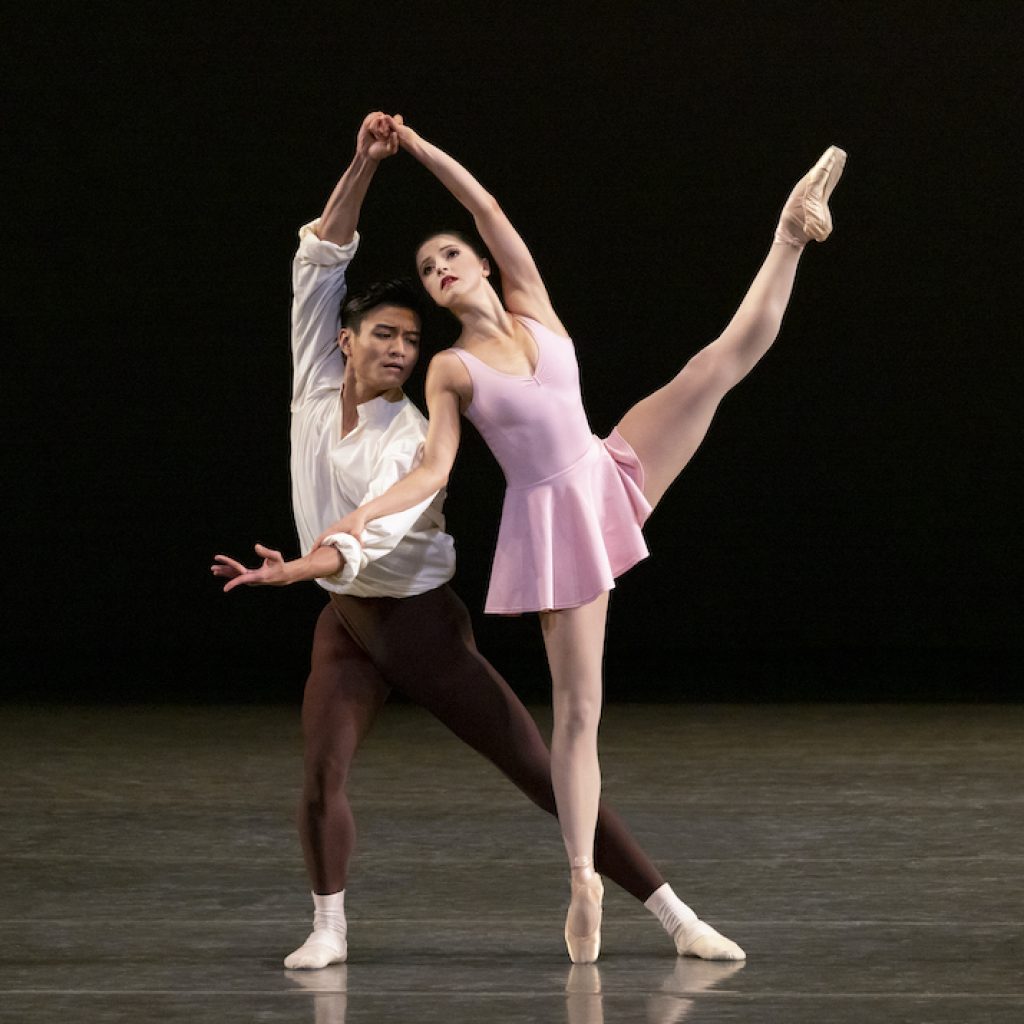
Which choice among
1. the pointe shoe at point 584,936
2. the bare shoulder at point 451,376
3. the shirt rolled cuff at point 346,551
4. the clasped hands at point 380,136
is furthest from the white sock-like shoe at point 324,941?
the clasped hands at point 380,136

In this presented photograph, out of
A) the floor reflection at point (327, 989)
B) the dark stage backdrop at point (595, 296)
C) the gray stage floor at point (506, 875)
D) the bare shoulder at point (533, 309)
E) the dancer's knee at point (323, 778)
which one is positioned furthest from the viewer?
the dark stage backdrop at point (595, 296)

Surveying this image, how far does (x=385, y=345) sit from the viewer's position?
2.72 meters

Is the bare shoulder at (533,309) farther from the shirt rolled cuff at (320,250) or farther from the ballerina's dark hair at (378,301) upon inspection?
the shirt rolled cuff at (320,250)

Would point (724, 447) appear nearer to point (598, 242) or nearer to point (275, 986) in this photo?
point (598, 242)

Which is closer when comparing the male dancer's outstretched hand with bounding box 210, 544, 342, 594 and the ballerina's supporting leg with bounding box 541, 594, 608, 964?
the male dancer's outstretched hand with bounding box 210, 544, 342, 594

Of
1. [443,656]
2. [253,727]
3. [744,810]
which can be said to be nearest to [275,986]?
[443,656]

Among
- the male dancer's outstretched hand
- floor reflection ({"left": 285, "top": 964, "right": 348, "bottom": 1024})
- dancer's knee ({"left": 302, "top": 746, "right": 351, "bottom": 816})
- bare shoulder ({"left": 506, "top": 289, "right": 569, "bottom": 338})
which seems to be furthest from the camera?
bare shoulder ({"left": 506, "top": 289, "right": 569, "bottom": 338})

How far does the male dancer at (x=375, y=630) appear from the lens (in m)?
2.67

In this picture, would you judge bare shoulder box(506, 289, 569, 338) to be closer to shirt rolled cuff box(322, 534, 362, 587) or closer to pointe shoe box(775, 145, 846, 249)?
pointe shoe box(775, 145, 846, 249)

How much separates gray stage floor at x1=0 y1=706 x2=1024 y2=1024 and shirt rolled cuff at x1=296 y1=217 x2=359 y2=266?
1.10 metres

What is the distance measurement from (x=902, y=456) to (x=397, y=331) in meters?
3.93

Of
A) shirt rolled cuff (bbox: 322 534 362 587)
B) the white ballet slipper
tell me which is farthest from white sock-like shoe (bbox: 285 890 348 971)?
shirt rolled cuff (bbox: 322 534 362 587)

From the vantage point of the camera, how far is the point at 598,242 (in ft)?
20.4

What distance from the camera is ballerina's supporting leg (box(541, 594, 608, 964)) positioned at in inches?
104
